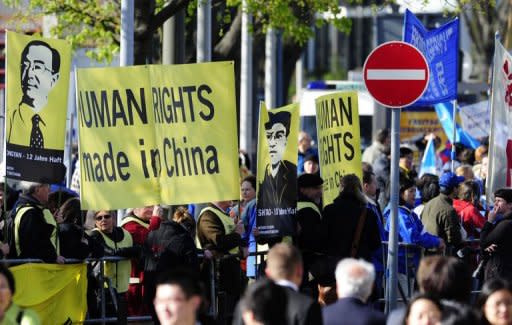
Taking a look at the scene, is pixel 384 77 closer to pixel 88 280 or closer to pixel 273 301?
pixel 88 280

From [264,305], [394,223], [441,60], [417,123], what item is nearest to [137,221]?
[394,223]

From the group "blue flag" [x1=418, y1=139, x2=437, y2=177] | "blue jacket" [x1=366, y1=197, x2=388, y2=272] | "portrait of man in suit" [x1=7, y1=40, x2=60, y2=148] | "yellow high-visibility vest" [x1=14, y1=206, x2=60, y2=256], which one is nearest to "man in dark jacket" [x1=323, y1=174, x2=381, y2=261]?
"blue jacket" [x1=366, y1=197, x2=388, y2=272]

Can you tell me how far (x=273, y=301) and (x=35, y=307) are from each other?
195 inches

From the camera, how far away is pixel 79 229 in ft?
42.5

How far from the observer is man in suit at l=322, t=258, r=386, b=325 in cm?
861

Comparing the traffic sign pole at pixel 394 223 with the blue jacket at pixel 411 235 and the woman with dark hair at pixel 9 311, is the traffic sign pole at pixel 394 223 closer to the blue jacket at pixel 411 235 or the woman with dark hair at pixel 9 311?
the blue jacket at pixel 411 235

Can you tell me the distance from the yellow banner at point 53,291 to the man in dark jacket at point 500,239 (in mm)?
3912

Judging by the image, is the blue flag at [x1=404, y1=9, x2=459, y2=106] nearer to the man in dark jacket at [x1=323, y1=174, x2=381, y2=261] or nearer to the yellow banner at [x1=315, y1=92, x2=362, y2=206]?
the yellow banner at [x1=315, y1=92, x2=362, y2=206]

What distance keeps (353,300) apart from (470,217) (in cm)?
770

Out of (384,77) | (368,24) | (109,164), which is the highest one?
(368,24)

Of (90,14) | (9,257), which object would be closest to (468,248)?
(9,257)

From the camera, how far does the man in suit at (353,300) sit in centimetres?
861

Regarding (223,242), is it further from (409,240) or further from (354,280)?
(354,280)

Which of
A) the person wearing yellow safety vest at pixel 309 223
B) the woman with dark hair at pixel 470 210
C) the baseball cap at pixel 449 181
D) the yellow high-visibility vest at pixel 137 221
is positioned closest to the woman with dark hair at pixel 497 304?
the person wearing yellow safety vest at pixel 309 223
